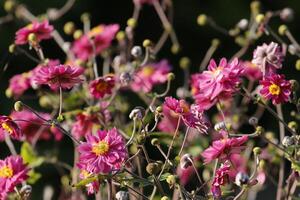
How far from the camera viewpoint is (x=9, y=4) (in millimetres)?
2199

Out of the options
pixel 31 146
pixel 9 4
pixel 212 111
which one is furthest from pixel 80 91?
pixel 212 111

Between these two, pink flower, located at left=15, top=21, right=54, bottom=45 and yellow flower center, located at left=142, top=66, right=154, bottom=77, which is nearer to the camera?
pink flower, located at left=15, top=21, right=54, bottom=45

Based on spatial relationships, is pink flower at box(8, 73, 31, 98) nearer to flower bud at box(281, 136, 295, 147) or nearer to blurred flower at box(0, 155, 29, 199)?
blurred flower at box(0, 155, 29, 199)

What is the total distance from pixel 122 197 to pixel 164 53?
322cm

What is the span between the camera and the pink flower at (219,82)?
1.32 metres

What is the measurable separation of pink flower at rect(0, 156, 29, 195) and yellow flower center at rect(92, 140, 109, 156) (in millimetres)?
181

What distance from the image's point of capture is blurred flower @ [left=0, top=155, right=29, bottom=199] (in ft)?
4.40

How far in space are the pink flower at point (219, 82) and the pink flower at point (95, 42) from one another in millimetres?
573

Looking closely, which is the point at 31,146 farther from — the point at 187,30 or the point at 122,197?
A: the point at 187,30

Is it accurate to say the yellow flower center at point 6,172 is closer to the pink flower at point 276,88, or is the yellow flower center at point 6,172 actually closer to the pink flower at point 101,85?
the pink flower at point 101,85

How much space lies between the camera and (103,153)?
122cm

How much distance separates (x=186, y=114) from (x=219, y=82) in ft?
0.28

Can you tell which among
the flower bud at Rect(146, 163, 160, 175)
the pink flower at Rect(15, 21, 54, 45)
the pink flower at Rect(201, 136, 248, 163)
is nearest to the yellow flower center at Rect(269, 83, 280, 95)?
the pink flower at Rect(201, 136, 248, 163)

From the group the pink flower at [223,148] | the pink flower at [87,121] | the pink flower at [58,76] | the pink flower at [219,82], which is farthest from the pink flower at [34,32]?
the pink flower at [223,148]
